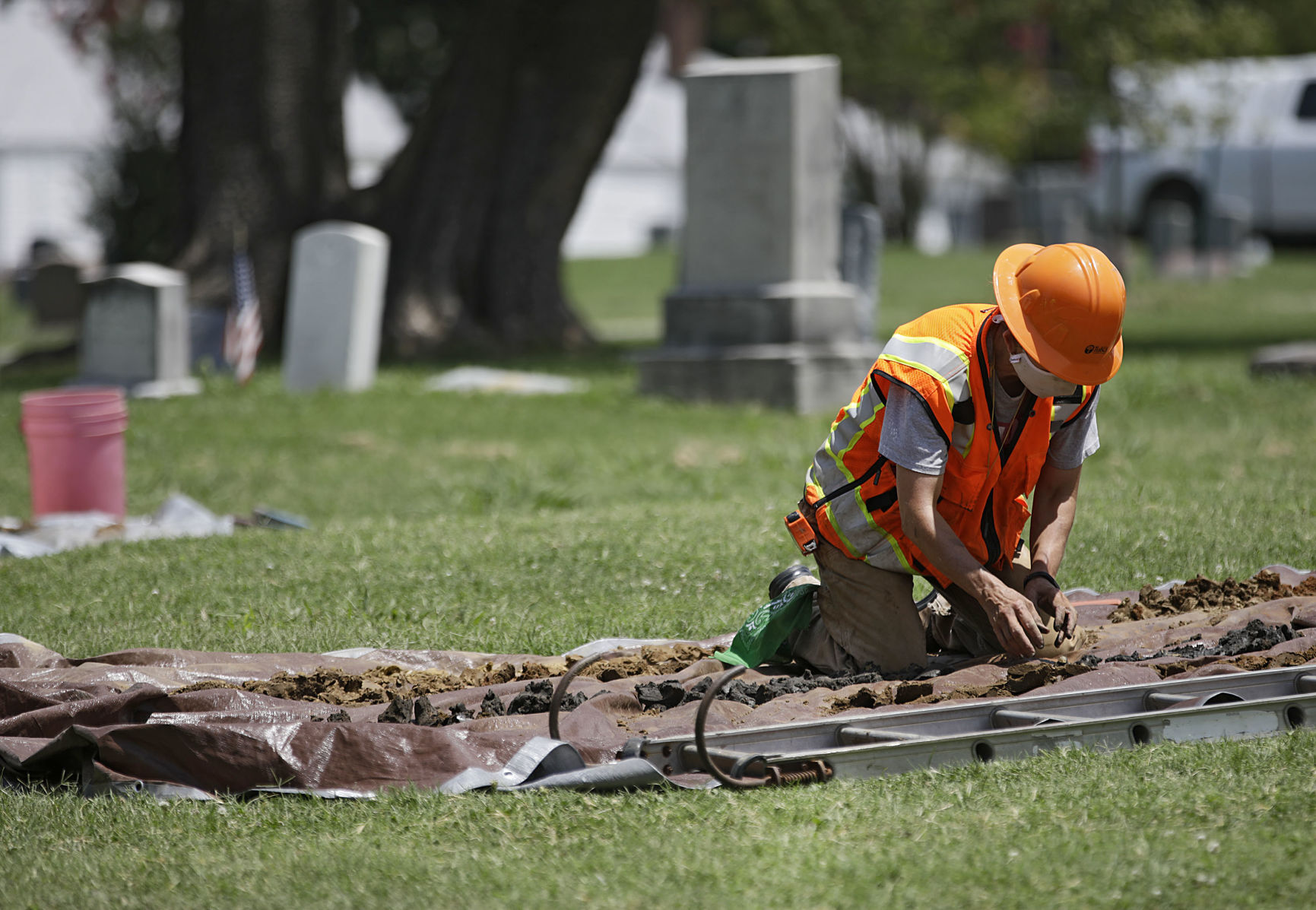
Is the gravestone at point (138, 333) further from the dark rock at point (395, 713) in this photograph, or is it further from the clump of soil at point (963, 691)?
the clump of soil at point (963, 691)

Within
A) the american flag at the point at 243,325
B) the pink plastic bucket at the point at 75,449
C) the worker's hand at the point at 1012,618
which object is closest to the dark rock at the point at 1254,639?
the worker's hand at the point at 1012,618

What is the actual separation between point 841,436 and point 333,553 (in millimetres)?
3275

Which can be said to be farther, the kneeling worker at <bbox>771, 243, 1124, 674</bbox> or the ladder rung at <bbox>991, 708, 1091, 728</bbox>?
the kneeling worker at <bbox>771, 243, 1124, 674</bbox>

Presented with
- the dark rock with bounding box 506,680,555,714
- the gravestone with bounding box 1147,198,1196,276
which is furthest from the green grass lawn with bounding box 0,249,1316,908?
the gravestone with bounding box 1147,198,1196,276

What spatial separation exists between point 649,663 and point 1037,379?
5.18 ft

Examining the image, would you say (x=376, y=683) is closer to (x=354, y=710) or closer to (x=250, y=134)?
(x=354, y=710)

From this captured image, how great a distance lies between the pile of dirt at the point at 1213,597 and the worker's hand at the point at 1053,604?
2.26 ft

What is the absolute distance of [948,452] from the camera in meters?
4.52

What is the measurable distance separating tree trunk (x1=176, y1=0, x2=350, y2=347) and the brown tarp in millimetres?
A: 11232

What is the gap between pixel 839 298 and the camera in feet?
40.5

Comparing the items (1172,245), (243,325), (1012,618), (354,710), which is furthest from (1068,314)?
(1172,245)

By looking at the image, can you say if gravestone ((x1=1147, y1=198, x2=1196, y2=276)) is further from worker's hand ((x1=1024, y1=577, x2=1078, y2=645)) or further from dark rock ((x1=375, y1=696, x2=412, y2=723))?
dark rock ((x1=375, y1=696, x2=412, y2=723))

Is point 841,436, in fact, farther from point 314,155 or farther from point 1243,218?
point 1243,218

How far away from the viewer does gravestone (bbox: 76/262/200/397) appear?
13.7m
